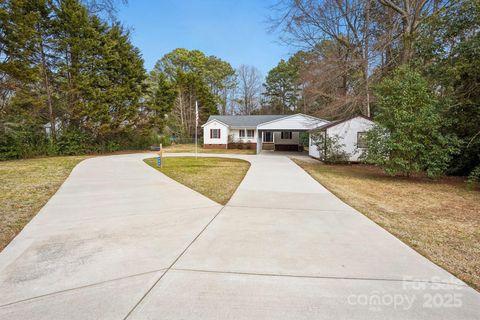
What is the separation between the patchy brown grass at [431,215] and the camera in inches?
124

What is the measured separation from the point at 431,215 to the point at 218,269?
4.94m

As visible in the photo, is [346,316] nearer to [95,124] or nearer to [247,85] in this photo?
[95,124]

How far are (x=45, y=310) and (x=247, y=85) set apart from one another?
45.2 meters

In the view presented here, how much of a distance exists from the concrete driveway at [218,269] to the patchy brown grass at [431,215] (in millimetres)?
383

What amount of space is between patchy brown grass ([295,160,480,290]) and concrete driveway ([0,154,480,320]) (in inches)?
15.1

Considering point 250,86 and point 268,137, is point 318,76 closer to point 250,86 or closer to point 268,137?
point 268,137

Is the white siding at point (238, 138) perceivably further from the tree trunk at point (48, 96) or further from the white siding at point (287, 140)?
the tree trunk at point (48, 96)

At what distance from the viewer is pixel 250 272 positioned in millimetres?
2584

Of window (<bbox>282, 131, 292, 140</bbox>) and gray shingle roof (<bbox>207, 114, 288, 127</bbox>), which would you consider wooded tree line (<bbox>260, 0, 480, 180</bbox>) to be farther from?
gray shingle roof (<bbox>207, 114, 288, 127</bbox>)

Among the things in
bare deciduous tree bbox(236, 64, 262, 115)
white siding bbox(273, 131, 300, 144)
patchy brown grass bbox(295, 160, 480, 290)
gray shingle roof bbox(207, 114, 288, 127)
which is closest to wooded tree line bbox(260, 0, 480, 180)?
patchy brown grass bbox(295, 160, 480, 290)

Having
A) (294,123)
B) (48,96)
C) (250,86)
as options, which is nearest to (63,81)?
(48,96)

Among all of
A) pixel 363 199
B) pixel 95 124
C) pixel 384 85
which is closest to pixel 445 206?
pixel 363 199

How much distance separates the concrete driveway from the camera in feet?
6.69

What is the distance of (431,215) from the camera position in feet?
16.9
